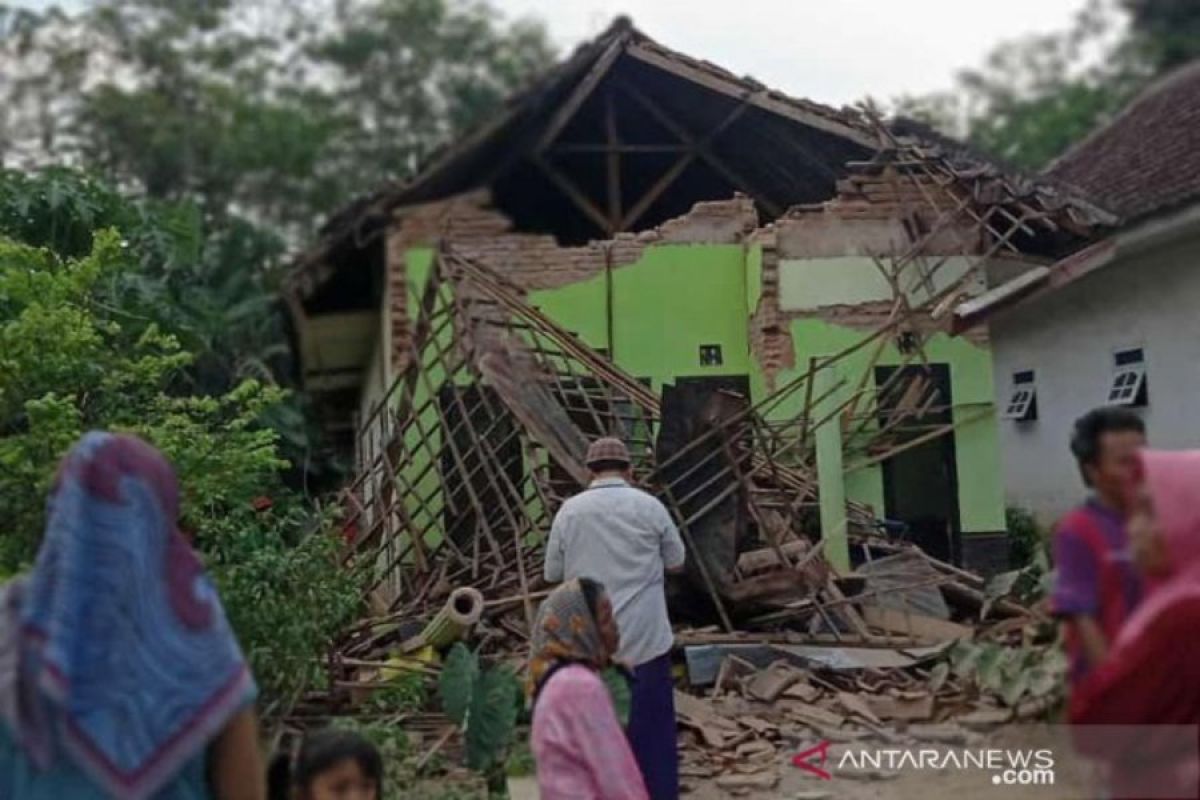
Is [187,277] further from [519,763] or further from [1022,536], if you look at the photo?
[519,763]

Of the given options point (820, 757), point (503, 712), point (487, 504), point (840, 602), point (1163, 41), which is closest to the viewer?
point (503, 712)

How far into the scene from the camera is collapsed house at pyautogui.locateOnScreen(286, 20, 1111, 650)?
28.0 ft

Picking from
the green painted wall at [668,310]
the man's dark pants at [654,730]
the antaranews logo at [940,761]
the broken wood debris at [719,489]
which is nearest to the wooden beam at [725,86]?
the broken wood debris at [719,489]

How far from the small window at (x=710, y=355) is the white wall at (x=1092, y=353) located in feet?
7.21

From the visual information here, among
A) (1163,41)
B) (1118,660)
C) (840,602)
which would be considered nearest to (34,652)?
(1118,660)

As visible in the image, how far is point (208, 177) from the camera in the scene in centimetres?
2634

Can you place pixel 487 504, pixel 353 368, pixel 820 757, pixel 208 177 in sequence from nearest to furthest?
pixel 820 757 → pixel 487 504 → pixel 353 368 → pixel 208 177

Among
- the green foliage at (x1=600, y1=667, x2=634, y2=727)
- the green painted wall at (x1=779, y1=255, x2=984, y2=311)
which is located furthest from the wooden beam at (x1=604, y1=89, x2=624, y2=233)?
the green foliage at (x1=600, y1=667, x2=634, y2=727)

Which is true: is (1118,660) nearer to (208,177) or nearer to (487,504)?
(487,504)

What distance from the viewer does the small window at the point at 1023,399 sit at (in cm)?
1311

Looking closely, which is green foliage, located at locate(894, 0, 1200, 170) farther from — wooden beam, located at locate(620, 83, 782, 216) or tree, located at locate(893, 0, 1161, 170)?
wooden beam, located at locate(620, 83, 782, 216)

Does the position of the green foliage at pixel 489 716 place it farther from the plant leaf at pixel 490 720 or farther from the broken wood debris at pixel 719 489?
the broken wood debris at pixel 719 489

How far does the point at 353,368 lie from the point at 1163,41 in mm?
21669

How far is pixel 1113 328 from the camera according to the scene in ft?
39.8
